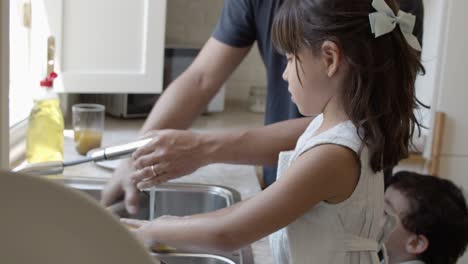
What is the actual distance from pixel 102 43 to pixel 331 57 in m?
1.26

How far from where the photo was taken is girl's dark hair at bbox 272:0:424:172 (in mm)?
981

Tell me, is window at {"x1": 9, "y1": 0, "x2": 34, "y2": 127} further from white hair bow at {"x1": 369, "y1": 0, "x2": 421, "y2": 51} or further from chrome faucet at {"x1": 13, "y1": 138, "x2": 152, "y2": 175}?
white hair bow at {"x1": 369, "y1": 0, "x2": 421, "y2": 51}

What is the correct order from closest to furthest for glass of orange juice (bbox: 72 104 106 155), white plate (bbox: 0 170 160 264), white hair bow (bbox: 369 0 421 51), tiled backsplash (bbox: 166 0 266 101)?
white plate (bbox: 0 170 160 264)
white hair bow (bbox: 369 0 421 51)
glass of orange juice (bbox: 72 104 106 155)
tiled backsplash (bbox: 166 0 266 101)

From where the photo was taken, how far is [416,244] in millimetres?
1531

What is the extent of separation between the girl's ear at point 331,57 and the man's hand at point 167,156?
0.42 m

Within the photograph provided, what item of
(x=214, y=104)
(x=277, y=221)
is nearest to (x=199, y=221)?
(x=277, y=221)

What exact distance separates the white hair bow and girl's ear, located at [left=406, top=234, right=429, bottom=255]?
2.09 feet

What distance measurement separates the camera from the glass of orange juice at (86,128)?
184cm

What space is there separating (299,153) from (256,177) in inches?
29.4

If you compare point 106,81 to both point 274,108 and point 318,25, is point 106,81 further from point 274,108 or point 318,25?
point 318,25

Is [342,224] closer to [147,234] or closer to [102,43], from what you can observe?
[147,234]

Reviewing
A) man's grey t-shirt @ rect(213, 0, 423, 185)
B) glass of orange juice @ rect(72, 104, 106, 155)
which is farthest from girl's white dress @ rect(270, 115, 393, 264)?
glass of orange juice @ rect(72, 104, 106, 155)

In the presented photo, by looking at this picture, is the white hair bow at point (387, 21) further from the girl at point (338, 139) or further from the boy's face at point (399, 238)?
the boy's face at point (399, 238)

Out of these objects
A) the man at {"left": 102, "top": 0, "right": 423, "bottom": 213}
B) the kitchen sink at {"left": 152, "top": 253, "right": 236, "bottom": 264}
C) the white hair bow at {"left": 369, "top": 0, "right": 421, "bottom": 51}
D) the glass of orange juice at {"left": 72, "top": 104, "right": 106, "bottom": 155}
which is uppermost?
the white hair bow at {"left": 369, "top": 0, "right": 421, "bottom": 51}
